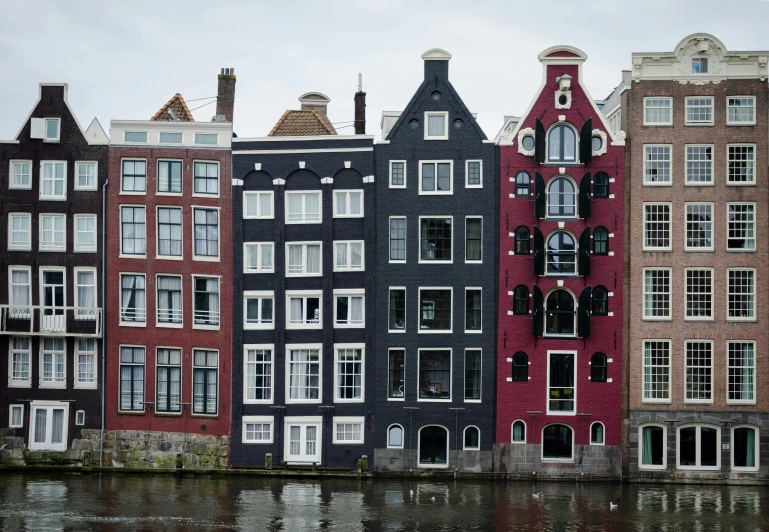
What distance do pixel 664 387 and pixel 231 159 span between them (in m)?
23.3

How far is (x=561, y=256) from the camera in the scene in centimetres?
5025

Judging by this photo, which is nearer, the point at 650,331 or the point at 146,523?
the point at 146,523

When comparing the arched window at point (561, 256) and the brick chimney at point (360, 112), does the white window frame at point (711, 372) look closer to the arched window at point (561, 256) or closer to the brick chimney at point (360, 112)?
the arched window at point (561, 256)

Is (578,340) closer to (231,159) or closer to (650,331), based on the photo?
(650,331)

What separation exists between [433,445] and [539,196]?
12.7 metres

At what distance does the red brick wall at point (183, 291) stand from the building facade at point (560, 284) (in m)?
13.2

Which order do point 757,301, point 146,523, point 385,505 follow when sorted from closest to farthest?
1. point 146,523
2. point 385,505
3. point 757,301

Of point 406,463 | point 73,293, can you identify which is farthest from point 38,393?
point 406,463

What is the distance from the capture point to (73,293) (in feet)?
169

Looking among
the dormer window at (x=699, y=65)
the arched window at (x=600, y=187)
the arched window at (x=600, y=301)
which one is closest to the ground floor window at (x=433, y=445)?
the arched window at (x=600, y=301)

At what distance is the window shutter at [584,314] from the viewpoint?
162 ft

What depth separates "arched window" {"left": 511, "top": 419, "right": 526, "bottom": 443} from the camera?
49.9 meters

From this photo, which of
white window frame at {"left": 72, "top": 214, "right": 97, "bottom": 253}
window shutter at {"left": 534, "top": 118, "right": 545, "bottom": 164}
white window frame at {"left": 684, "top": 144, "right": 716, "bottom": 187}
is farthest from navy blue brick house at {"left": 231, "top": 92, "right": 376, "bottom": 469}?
white window frame at {"left": 684, "top": 144, "right": 716, "bottom": 187}

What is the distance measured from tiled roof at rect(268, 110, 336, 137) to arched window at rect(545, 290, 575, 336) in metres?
13.8
